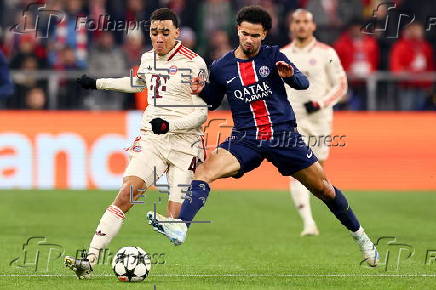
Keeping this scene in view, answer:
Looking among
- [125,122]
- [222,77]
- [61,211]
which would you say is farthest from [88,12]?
[222,77]

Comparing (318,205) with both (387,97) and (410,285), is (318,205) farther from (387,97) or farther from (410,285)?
(410,285)

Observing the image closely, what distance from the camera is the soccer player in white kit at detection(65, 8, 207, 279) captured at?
10.2 metres

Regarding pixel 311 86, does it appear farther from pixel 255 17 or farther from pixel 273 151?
pixel 255 17

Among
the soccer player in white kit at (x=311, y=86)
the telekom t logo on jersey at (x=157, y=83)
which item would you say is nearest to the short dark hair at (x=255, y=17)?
the telekom t logo on jersey at (x=157, y=83)

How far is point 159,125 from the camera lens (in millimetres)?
9664

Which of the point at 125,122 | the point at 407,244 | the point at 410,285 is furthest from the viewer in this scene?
the point at 125,122

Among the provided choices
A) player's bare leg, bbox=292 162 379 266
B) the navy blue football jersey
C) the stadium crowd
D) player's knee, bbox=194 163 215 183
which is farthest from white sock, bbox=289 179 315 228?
the stadium crowd

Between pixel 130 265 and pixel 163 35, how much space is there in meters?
2.05

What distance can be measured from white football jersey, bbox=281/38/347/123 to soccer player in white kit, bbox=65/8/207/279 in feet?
12.6

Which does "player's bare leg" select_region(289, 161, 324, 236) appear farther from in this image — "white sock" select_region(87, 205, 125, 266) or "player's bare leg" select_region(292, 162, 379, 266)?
"white sock" select_region(87, 205, 125, 266)

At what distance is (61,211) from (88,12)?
6.36 meters

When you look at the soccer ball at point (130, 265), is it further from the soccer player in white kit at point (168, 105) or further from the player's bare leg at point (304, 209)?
the player's bare leg at point (304, 209)

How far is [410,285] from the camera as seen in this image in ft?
31.5

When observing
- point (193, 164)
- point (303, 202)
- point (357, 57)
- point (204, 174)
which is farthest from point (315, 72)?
point (357, 57)
